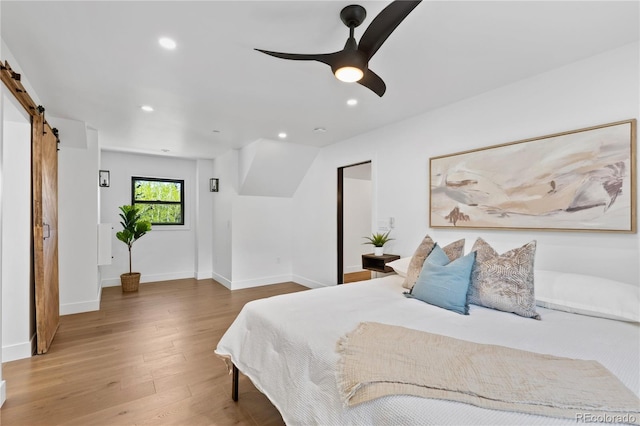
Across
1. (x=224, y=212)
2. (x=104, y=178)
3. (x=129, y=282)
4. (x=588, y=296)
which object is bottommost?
(x=129, y=282)

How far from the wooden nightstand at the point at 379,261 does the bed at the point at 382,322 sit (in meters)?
1.15

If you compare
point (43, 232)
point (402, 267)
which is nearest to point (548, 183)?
point (402, 267)

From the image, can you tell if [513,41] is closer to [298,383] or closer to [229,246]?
[298,383]

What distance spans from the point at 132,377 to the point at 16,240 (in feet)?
5.16

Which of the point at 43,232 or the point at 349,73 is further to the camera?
the point at 43,232

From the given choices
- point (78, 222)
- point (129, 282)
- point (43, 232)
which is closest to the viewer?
point (43, 232)

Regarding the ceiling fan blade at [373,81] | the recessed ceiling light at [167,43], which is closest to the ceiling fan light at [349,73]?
the ceiling fan blade at [373,81]

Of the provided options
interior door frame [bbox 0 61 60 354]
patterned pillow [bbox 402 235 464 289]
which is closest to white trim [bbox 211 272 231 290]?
interior door frame [bbox 0 61 60 354]

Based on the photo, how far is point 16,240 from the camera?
262 centimetres

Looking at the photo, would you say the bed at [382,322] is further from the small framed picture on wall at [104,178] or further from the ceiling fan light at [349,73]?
the small framed picture on wall at [104,178]

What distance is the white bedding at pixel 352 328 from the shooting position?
1.01 meters

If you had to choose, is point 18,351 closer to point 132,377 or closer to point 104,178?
point 132,377

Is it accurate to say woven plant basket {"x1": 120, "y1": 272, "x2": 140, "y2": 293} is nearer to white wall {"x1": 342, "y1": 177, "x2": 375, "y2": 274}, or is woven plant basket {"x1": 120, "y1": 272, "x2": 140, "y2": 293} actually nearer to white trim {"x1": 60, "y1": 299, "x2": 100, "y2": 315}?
white trim {"x1": 60, "y1": 299, "x2": 100, "y2": 315}

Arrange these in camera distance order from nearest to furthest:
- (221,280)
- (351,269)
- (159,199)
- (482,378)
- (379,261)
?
(482,378) < (379,261) < (221,280) < (159,199) < (351,269)
